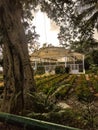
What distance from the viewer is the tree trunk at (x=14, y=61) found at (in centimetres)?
538

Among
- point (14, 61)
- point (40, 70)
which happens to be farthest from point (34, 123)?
point (40, 70)

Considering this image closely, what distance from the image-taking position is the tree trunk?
5383 millimetres

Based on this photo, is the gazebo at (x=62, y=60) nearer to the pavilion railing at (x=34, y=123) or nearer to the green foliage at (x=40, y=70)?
the green foliage at (x=40, y=70)

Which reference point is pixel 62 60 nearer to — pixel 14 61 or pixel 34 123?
pixel 14 61

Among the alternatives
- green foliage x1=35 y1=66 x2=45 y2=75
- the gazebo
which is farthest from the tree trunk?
the gazebo

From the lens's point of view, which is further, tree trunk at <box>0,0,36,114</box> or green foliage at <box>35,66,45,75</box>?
green foliage at <box>35,66,45,75</box>

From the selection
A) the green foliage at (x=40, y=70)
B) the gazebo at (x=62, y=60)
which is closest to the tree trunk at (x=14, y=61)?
the green foliage at (x=40, y=70)

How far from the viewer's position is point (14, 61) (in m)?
5.44

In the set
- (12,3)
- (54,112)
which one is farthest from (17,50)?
(54,112)

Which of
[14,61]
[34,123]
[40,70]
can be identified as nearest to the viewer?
[34,123]

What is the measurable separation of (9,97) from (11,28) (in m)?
1.32

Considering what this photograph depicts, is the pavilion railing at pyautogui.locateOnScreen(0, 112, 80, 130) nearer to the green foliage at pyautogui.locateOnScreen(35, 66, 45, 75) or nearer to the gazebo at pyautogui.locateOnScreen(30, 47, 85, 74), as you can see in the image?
the green foliage at pyautogui.locateOnScreen(35, 66, 45, 75)

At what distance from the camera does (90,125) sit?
14.6 ft

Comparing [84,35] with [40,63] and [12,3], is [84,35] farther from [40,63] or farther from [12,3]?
[40,63]
